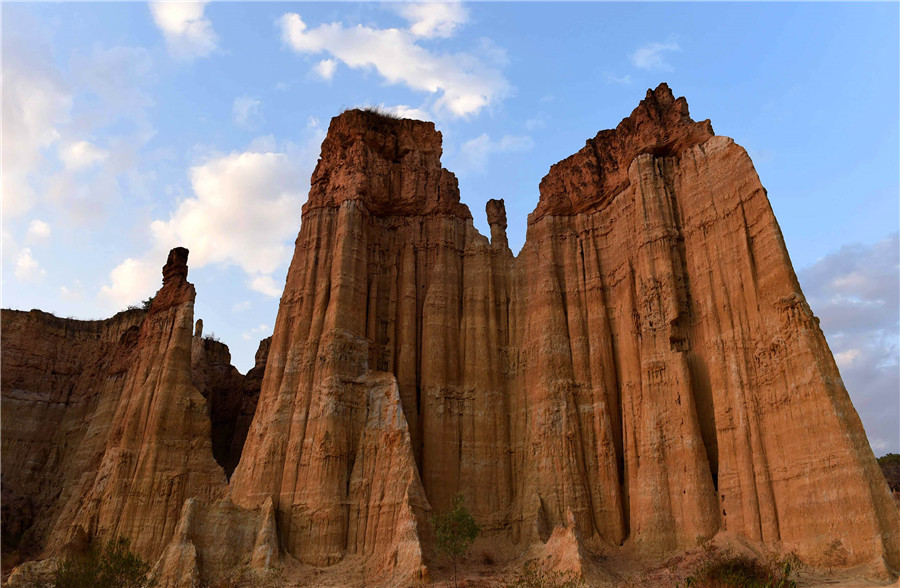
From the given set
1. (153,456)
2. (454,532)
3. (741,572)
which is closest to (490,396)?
(454,532)

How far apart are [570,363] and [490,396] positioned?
4.37m

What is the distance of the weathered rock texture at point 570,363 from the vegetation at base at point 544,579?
8.49 ft

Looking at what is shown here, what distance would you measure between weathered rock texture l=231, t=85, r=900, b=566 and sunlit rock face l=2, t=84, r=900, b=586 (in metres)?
0.11

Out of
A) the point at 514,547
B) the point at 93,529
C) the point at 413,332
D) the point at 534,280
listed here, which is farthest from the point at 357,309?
the point at 93,529

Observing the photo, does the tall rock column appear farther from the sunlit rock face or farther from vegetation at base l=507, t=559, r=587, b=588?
vegetation at base l=507, t=559, r=587, b=588

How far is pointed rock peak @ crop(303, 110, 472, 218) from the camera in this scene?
127 feet

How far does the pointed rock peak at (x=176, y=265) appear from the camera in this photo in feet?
137

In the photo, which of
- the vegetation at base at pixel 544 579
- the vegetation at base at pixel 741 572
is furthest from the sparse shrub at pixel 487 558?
the vegetation at base at pixel 741 572

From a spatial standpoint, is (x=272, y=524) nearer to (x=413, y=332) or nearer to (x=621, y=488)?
(x=413, y=332)

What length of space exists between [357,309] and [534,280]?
982 cm

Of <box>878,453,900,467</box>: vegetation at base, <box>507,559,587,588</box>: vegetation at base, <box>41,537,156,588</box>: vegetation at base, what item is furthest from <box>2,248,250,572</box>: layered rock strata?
<box>878,453,900,467</box>: vegetation at base

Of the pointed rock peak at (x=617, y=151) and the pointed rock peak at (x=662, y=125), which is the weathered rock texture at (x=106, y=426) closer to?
the pointed rock peak at (x=617, y=151)

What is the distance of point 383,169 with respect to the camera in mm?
39688

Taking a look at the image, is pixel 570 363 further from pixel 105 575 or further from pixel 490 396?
pixel 105 575
